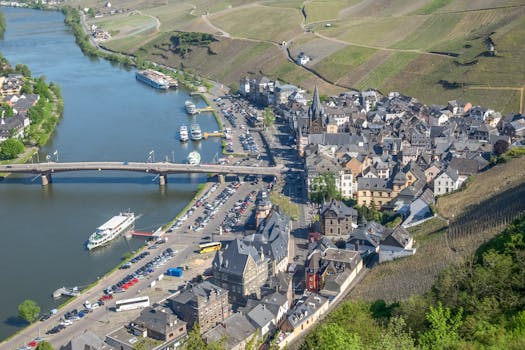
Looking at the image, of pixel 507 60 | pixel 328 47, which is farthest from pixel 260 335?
pixel 328 47

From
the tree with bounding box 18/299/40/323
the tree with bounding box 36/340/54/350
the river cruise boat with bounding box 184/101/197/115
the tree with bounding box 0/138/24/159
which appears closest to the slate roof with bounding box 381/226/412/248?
the tree with bounding box 36/340/54/350

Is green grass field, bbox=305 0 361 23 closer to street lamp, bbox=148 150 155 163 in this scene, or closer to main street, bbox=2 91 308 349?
street lamp, bbox=148 150 155 163

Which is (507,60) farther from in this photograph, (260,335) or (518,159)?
(260,335)

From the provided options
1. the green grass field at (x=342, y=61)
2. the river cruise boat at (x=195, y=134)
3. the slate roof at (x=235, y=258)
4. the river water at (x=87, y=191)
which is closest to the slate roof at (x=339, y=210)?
the slate roof at (x=235, y=258)

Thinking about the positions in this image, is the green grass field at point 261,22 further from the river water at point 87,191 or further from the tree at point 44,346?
the tree at point 44,346

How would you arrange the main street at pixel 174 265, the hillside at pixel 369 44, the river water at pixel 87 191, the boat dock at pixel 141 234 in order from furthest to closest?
the hillside at pixel 369 44
the boat dock at pixel 141 234
the river water at pixel 87 191
the main street at pixel 174 265

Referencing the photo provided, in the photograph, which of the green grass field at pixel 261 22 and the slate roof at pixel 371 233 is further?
the green grass field at pixel 261 22
